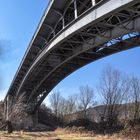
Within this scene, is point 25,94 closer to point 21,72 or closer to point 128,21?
point 21,72

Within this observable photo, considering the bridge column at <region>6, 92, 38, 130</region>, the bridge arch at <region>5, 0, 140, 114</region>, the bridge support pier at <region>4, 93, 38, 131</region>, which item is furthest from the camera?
the bridge column at <region>6, 92, 38, 130</region>

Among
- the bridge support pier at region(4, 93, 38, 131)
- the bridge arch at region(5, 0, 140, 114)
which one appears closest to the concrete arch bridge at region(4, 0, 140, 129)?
the bridge arch at region(5, 0, 140, 114)

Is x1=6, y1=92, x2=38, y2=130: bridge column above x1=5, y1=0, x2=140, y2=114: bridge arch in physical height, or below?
below

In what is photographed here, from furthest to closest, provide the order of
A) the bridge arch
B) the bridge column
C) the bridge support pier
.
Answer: the bridge column → the bridge support pier → the bridge arch

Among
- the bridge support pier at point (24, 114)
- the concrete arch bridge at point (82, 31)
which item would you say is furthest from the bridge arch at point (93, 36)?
the bridge support pier at point (24, 114)

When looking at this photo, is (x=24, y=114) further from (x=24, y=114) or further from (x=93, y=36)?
(x=93, y=36)

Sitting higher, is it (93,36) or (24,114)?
(93,36)

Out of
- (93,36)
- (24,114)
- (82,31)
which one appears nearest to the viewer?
(82,31)

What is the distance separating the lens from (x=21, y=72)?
5509 centimetres

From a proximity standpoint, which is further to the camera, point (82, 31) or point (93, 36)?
point (93, 36)

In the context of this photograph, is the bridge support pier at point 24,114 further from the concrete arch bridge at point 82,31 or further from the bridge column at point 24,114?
the concrete arch bridge at point 82,31

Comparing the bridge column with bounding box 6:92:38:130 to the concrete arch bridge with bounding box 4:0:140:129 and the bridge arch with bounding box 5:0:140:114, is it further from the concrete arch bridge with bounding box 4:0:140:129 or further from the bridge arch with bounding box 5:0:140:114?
the concrete arch bridge with bounding box 4:0:140:129

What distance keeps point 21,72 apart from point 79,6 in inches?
1241

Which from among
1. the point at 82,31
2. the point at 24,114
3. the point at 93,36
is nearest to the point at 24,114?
the point at 24,114
